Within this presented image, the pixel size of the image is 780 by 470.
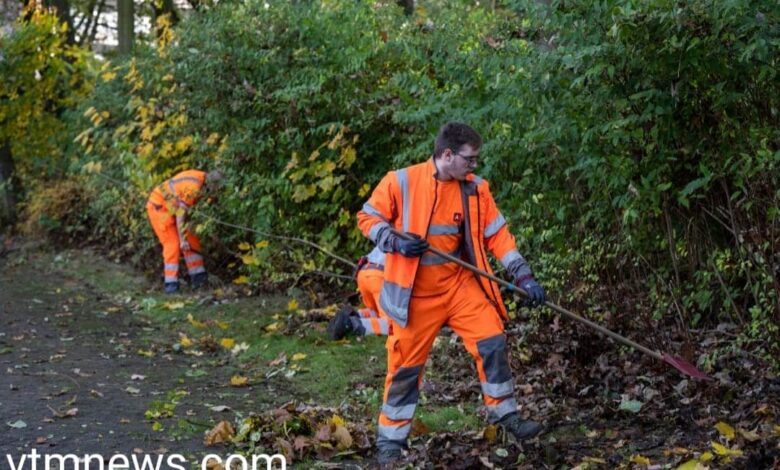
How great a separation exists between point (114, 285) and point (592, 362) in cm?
832

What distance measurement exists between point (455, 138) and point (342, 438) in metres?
1.89

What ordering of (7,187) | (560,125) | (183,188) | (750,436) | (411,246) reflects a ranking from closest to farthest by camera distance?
(750,436)
(411,246)
(560,125)
(183,188)
(7,187)

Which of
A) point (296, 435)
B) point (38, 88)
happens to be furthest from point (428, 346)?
point (38, 88)

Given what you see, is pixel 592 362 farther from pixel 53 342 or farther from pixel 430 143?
pixel 53 342

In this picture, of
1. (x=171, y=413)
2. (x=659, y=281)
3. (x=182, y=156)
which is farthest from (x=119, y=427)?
(x=182, y=156)

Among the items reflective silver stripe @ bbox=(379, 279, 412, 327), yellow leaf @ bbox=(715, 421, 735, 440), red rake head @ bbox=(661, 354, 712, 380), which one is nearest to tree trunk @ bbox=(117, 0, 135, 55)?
reflective silver stripe @ bbox=(379, 279, 412, 327)

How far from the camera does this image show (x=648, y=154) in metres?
6.58

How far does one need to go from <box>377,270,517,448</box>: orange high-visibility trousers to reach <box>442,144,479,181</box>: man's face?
0.61 meters

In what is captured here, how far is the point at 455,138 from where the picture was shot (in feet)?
19.4

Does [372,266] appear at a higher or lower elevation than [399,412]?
higher

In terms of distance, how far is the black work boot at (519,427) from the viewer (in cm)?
597

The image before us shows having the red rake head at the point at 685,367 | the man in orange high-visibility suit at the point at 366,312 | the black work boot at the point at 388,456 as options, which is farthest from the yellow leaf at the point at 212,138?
the red rake head at the point at 685,367

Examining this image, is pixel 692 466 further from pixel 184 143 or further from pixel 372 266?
pixel 184 143

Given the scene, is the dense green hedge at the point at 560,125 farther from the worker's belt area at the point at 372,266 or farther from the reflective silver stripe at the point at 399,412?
the reflective silver stripe at the point at 399,412
